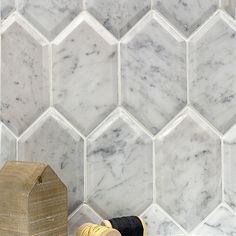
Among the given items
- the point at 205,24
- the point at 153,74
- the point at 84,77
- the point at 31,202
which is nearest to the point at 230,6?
the point at 205,24

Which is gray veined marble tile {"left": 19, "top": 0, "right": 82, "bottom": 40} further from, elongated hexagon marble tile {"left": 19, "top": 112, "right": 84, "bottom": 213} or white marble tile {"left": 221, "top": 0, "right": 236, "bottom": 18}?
white marble tile {"left": 221, "top": 0, "right": 236, "bottom": 18}

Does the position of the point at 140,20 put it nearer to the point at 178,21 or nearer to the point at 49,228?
the point at 178,21

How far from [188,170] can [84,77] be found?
267mm

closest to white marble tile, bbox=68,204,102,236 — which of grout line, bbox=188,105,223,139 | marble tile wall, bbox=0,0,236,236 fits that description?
marble tile wall, bbox=0,0,236,236

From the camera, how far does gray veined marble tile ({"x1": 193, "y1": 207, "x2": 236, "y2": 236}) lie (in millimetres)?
983

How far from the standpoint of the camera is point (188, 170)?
38.7 inches

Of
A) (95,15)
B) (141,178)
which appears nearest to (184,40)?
(95,15)

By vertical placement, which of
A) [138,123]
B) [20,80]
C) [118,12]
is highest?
[118,12]

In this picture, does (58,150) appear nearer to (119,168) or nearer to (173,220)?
(119,168)

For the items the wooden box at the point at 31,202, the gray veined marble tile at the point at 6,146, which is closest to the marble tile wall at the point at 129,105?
the gray veined marble tile at the point at 6,146

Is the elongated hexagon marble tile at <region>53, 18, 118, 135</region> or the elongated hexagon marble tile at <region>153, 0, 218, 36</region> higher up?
the elongated hexagon marble tile at <region>153, 0, 218, 36</region>

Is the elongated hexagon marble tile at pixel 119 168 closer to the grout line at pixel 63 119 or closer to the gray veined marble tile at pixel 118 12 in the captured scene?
the grout line at pixel 63 119

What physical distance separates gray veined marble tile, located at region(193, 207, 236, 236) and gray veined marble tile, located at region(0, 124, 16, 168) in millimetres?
382

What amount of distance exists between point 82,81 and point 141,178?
22 centimetres
